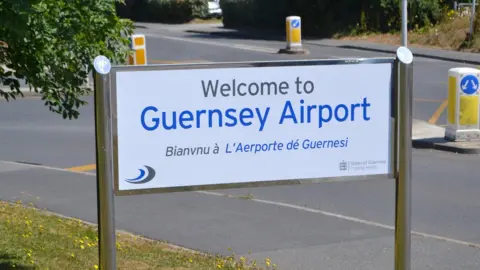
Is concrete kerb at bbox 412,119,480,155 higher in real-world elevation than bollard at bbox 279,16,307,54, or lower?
lower

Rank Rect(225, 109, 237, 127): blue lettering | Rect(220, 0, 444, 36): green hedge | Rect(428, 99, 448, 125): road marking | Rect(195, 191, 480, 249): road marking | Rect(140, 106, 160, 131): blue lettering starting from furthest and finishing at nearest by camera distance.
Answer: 1. Rect(220, 0, 444, 36): green hedge
2. Rect(428, 99, 448, 125): road marking
3. Rect(195, 191, 480, 249): road marking
4. Rect(225, 109, 237, 127): blue lettering
5. Rect(140, 106, 160, 131): blue lettering

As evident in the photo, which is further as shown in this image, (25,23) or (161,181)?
(25,23)

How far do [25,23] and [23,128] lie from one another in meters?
10.9

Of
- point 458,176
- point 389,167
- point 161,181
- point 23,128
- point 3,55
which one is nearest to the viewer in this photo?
point 161,181

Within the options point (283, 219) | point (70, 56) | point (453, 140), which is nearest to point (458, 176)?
point (453, 140)

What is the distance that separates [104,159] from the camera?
495 cm

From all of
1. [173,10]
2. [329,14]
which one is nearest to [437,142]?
[329,14]

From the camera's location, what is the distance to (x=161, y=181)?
5.10 m

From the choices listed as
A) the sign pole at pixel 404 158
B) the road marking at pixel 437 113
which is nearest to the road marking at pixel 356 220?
the sign pole at pixel 404 158

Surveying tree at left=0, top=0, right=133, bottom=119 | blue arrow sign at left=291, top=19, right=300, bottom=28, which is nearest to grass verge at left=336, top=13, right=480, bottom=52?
blue arrow sign at left=291, top=19, right=300, bottom=28

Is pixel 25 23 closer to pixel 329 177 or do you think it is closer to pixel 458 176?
pixel 329 177

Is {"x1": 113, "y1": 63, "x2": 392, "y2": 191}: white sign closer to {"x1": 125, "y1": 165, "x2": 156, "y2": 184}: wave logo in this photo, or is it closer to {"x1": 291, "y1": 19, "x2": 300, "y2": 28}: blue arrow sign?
{"x1": 125, "y1": 165, "x2": 156, "y2": 184}: wave logo

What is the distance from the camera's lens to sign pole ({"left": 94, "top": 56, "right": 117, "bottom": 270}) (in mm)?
4898

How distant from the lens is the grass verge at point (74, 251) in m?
6.88
